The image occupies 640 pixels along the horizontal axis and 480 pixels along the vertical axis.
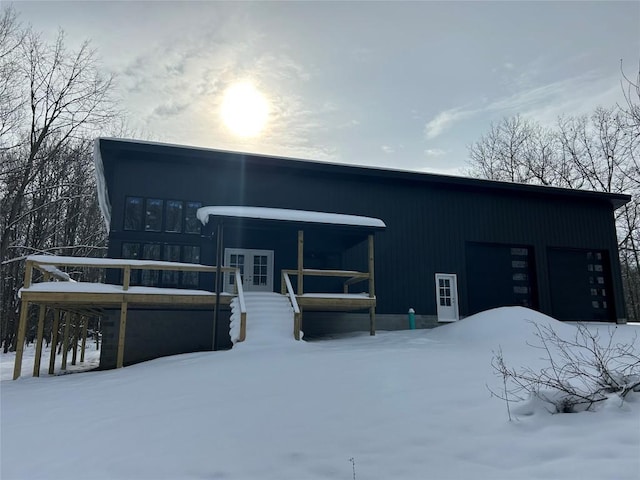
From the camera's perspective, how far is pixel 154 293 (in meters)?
9.56

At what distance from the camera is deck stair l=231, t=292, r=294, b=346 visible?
9.06 meters

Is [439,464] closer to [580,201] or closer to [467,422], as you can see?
[467,422]

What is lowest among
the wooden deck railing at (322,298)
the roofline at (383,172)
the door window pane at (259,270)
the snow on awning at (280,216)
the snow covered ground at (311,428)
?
the snow covered ground at (311,428)

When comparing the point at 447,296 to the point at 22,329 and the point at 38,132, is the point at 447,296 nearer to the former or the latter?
the point at 22,329

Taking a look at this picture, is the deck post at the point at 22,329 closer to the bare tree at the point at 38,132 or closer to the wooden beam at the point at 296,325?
the wooden beam at the point at 296,325

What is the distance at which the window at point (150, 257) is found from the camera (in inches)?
449

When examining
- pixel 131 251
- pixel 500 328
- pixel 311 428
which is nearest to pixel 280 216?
pixel 131 251

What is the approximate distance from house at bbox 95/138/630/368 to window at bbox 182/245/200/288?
0.09ft

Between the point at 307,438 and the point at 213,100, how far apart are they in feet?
37.8

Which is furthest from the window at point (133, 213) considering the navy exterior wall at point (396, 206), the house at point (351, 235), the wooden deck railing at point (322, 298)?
the wooden deck railing at point (322, 298)

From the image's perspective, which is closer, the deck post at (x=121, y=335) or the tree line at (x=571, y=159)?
the deck post at (x=121, y=335)

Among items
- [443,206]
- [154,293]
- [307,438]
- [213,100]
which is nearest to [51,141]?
[213,100]

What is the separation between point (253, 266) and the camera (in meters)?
13.0

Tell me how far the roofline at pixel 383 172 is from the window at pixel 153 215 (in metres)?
1.46
